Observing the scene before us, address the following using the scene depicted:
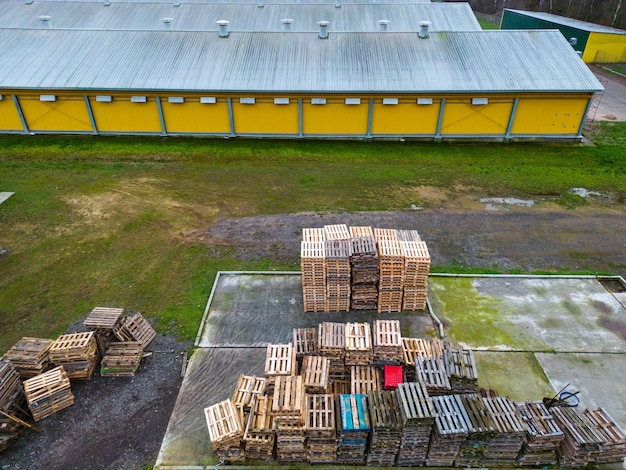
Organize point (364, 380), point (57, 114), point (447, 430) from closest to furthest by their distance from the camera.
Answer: point (447, 430) < point (364, 380) < point (57, 114)

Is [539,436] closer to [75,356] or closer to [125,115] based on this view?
[75,356]

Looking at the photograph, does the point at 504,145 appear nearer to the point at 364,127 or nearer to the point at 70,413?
the point at 364,127

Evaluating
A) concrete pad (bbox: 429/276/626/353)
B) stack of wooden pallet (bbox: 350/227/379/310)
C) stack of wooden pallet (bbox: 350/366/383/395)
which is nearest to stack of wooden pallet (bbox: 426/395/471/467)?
stack of wooden pallet (bbox: 350/366/383/395)

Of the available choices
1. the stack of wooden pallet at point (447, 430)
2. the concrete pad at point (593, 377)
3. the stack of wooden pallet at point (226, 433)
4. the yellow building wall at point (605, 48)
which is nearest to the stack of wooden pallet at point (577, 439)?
the concrete pad at point (593, 377)

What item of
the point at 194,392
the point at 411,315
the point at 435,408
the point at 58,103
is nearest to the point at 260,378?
the point at 194,392

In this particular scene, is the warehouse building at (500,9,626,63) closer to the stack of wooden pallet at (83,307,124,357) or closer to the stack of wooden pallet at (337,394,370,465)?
the stack of wooden pallet at (337,394,370,465)

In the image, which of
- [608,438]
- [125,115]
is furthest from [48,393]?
[125,115]
